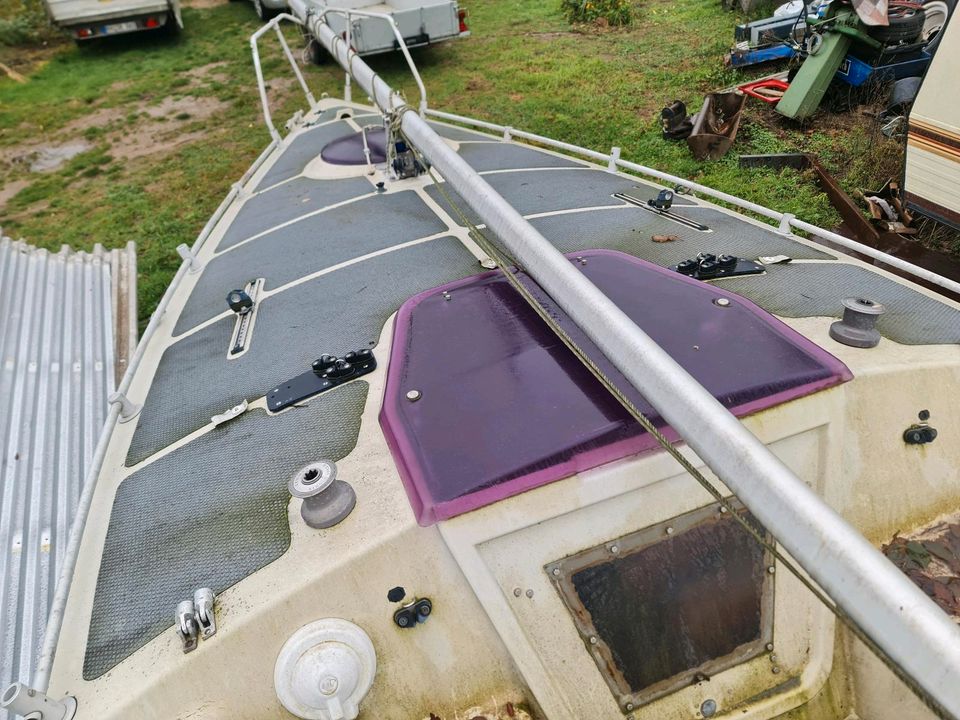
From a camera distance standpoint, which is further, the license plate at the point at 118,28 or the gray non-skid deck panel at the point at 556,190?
the license plate at the point at 118,28

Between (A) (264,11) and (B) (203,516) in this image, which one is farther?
(A) (264,11)

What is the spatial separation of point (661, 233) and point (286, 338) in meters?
2.51

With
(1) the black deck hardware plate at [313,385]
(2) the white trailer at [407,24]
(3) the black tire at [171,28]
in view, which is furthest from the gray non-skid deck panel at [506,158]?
(3) the black tire at [171,28]

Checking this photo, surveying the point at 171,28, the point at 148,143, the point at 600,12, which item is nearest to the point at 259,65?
the point at 148,143

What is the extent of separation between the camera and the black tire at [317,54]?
45.5ft

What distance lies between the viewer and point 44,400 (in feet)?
15.4

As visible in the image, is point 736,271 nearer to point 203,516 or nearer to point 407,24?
point 203,516

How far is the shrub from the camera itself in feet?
47.5

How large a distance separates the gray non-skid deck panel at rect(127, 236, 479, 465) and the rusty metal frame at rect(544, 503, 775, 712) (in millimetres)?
1420

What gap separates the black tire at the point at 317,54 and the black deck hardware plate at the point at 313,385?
1307cm

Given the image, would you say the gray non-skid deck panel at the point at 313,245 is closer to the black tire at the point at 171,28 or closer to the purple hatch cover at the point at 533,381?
the purple hatch cover at the point at 533,381

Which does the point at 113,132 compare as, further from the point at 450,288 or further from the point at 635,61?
the point at 450,288

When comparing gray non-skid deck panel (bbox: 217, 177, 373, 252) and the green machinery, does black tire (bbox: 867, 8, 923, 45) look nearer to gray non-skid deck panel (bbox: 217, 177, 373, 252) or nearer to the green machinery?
the green machinery

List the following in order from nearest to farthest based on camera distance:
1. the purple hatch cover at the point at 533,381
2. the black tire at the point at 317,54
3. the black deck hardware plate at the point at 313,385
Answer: the purple hatch cover at the point at 533,381 → the black deck hardware plate at the point at 313,385 → the black tire at the point at 317,54
